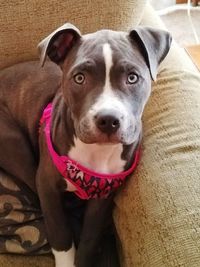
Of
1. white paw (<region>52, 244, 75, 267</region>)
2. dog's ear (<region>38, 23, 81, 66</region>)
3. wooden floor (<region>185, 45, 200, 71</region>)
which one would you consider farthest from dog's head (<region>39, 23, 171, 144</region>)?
wooden floor (<region>185, 45, 200, 71</region>)

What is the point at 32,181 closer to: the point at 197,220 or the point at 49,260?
the point at 49,260

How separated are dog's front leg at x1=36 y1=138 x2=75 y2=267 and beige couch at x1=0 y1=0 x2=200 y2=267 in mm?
56

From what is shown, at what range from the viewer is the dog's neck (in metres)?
1.25

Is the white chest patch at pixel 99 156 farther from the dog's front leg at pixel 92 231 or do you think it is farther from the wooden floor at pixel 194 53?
the wooden floor at pixel 194 53

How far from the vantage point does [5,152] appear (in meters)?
1.46

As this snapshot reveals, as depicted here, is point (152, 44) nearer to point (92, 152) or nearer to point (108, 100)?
point (108, 100)

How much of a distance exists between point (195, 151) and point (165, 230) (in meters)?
0.25

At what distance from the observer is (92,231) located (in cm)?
133

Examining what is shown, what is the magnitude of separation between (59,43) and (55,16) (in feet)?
1.07

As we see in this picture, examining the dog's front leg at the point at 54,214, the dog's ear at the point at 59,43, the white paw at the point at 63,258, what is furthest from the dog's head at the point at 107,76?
the white paw at the point at 63,258

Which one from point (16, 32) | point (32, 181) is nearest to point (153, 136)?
point (32, 181)

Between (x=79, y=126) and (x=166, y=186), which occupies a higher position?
(x=79, y=126)

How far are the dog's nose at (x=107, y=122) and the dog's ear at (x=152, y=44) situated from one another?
20cm

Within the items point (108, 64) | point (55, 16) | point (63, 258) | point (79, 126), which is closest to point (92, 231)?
point (63, 258)
